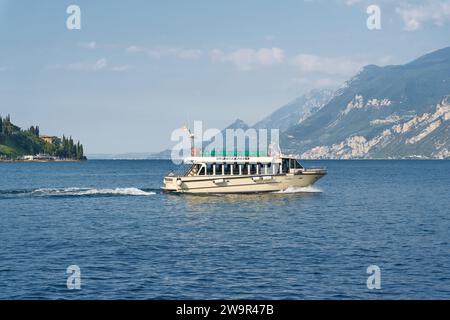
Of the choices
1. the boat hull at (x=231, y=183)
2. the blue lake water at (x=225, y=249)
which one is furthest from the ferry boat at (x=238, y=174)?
the blue lake water at (x=225, y=249)

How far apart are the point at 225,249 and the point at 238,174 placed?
42.9 m

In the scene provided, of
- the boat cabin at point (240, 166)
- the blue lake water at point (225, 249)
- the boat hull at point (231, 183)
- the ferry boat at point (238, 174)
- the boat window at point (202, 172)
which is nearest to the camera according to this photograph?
the blue lake water at point (225, 249)

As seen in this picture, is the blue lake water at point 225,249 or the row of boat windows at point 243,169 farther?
the row of boat windows at point 243,169

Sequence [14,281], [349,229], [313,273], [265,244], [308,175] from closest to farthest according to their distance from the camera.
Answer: [14,281], [313,273], [265,244], [349,229], [308,175]

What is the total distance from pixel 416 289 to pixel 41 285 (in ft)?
64.1

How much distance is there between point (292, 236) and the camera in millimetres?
47938

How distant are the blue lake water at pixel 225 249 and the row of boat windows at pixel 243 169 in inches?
279

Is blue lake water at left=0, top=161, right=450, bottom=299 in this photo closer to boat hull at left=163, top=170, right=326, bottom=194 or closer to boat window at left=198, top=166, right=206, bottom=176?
boat hull at left=163, top=170, right=326, bottom=194

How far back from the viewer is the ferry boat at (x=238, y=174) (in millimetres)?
82688

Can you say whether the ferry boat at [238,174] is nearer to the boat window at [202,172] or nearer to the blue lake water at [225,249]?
the boat window at [202,172]

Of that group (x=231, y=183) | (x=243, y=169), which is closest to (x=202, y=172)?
(x=231, y=183)
